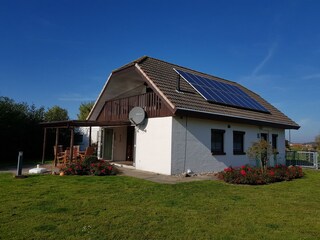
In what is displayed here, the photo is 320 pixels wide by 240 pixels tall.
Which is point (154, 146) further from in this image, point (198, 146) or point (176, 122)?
point (198, 146)

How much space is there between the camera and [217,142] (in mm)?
14445

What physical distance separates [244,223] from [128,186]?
15.3 ft

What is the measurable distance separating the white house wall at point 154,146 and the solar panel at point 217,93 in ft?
10.5

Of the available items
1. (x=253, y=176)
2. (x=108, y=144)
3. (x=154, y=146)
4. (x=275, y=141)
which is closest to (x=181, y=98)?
(x=154, y=146)

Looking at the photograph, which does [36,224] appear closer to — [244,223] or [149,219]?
[149,219]

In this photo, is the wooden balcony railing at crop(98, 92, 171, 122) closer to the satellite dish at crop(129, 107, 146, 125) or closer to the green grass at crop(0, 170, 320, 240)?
the satellite dish at crop(129, 107, 146, 125)

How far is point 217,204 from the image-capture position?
6957 mm

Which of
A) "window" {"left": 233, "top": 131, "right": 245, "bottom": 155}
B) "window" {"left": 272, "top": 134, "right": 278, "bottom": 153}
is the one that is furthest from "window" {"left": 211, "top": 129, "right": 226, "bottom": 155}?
"window" {"left": 272, "top": 134, "right": 278, "bottom": 153}

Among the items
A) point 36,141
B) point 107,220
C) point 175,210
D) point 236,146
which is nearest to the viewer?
point 107,220

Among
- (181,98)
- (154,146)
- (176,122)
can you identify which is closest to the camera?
(176,122)

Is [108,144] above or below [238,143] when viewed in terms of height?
below

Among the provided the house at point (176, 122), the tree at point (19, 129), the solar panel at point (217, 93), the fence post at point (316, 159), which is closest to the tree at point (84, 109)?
the tree at point (19, 129)

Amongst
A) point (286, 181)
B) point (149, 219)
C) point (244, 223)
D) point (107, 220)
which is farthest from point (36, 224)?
point (286, 181)

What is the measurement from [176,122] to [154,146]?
1787 millimetres
